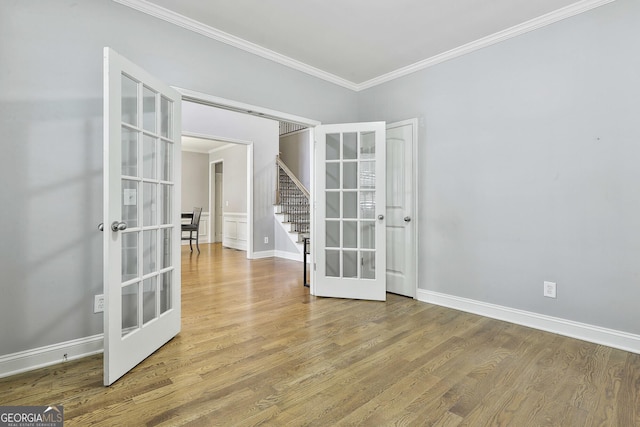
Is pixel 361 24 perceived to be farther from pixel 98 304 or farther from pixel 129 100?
pixel 98 304

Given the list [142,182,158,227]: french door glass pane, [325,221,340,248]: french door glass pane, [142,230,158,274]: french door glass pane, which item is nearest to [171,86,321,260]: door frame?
[325,221,340,248]: french door glass pane

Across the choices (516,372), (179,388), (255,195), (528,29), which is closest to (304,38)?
(528,29)

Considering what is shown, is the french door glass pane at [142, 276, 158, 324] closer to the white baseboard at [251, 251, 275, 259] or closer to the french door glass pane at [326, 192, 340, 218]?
the french door glass pane at [326, 192, 340, 218]

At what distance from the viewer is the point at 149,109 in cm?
223

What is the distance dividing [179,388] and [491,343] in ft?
7.37

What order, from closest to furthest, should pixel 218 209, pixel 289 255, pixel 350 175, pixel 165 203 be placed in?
1. pixel 165 203
2. pixel 350 175
3. pixel 289 255
4. pixel 218 209

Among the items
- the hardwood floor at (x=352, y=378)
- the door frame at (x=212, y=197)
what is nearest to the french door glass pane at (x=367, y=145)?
the hardwood floor at (x=352, y=378)

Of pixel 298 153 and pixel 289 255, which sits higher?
pixel 298 153

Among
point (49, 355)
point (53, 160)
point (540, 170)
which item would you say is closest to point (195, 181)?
point (53, 160)

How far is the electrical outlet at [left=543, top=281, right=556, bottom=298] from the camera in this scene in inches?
105

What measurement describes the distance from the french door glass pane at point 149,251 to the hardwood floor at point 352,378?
0.62 metres

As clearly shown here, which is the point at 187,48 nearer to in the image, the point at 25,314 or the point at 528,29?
the point at 25,314

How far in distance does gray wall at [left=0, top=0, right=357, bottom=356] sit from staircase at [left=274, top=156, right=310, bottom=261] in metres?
4.22

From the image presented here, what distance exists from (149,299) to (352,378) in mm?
1494
